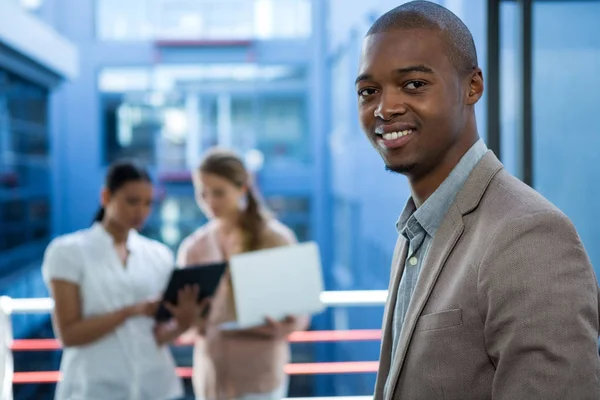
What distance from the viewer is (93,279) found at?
5.35 feet

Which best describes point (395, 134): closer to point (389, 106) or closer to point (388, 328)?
point (389, 106)

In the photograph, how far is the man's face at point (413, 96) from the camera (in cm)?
67

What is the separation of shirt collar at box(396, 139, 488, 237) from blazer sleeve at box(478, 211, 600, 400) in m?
0.12

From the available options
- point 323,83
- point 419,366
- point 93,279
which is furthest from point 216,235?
point 323,83

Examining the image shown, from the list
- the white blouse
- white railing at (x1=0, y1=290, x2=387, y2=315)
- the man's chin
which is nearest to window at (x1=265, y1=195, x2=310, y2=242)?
white railing at (x1=0, y1=290, x2=387, y2=315)

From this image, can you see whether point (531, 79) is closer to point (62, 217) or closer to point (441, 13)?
point (441, 13)

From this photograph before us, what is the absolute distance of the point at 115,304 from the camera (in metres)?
1.65

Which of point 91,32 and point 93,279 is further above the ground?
point 91,32

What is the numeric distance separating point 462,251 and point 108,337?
3.95ft

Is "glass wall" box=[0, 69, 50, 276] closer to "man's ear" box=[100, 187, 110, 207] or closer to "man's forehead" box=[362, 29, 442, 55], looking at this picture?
"man's ear" box=[100, 187, 110, 207]

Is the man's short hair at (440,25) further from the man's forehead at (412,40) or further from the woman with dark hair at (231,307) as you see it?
the woman with dark hair at (231,307)

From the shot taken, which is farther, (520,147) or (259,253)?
(259,253)

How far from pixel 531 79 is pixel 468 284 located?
1.12 metres

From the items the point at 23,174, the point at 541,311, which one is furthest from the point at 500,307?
the point at 23,174
